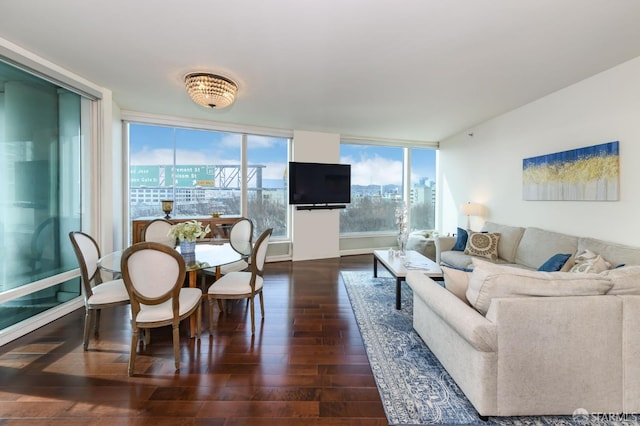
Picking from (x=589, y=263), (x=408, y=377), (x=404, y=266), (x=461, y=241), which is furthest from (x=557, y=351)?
(x=461, y=241)

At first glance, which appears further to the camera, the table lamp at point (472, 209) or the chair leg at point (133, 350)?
the table lamp at point (472, 209)

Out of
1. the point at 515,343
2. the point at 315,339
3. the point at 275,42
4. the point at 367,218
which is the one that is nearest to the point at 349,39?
the point at 275,42

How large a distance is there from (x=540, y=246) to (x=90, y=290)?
490 cm

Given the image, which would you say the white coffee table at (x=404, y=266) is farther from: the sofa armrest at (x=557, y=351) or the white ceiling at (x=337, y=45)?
the white ceiling at (x=337, y=45)

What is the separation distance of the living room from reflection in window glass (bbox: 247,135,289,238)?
33 centimetres

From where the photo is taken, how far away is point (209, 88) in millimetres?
2846

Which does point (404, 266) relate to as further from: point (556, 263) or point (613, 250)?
point (613, 250)

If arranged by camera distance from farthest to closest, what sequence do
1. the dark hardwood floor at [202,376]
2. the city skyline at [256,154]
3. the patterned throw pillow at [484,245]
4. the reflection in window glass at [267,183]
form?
the reflection in window glass at [267,183]
the city skyline at [256,154]
the patterned throw pillow at [484,245]
the dark hardwood floor at [202,376]

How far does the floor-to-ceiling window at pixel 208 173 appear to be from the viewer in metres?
4.59

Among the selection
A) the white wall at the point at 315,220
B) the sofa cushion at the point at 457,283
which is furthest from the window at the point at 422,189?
the sofa cushion at the point at 457,283

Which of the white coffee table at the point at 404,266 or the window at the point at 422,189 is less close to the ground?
the window at the point at 422,189

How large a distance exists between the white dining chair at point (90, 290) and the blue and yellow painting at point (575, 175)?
15.9ft

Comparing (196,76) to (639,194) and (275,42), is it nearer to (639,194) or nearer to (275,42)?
(275,42)

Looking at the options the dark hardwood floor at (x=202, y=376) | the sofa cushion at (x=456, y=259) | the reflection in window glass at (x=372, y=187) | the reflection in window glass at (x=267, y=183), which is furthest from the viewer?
the reflection in window glass at (x=372, y=187)
